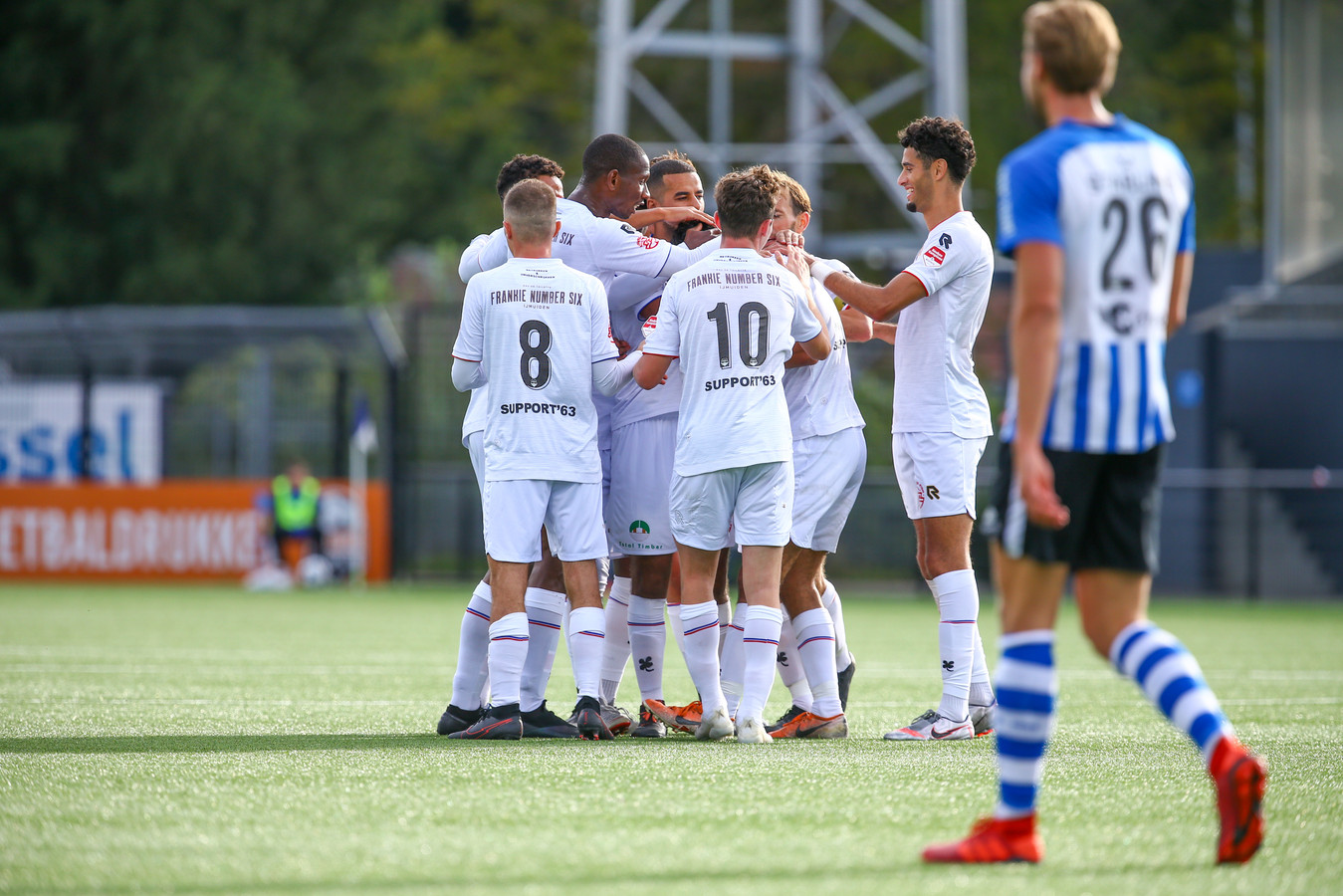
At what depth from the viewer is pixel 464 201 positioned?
127ft

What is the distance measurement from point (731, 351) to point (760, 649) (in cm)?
110

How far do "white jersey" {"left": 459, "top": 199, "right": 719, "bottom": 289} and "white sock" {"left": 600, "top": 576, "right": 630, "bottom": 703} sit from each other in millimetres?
1350

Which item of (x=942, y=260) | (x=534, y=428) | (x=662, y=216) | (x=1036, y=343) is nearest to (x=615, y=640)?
(x=534, y=428)

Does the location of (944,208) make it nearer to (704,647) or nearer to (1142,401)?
(704,647)

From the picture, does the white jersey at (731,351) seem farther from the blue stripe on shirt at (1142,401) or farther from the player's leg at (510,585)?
the blue stripe on shirt at (1142,401)

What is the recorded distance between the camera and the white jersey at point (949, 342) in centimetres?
640

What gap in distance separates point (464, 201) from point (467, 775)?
34599 mm

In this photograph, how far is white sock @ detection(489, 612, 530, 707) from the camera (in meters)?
5.98

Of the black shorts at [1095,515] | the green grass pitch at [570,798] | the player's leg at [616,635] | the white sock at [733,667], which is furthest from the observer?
the player's leg at [616,635]

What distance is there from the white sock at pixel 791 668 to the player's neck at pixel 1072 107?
119 inches

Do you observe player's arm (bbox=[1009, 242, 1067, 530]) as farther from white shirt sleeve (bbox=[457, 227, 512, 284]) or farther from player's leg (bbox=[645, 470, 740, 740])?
white shirt sleeve (bbox=[457, 227, 512, 284])

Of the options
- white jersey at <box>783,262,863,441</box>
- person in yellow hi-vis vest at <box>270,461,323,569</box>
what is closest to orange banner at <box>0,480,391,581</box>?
person in yellow hi-vis vest at <box>270,461,323,569</box>

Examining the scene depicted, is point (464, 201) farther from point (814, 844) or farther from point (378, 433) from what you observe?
point (814, 844)

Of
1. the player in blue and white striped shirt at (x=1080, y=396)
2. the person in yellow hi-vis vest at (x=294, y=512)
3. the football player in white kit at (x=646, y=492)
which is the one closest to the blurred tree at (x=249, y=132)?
the person in yellow hi-vis vest at (x=294, y=512)
